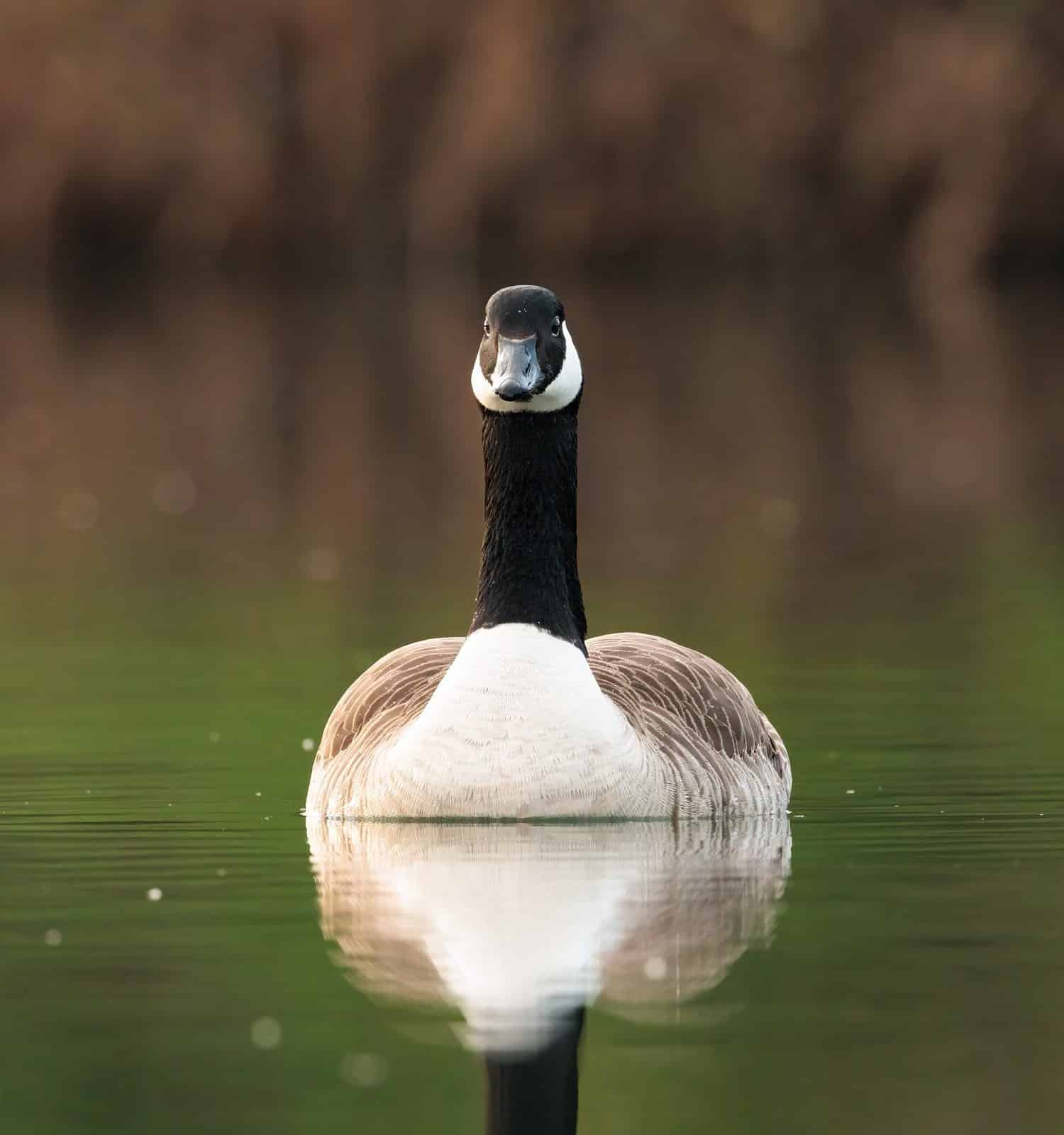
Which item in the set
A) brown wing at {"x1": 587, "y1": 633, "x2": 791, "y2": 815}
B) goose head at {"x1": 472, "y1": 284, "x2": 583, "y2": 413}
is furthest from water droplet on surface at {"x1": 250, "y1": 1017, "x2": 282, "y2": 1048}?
goose head at {"x1": 472, "y1": 284, "x2": 583, "y2": 413}

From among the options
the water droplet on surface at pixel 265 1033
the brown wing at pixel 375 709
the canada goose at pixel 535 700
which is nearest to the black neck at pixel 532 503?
the canada goose at pixel 535 700

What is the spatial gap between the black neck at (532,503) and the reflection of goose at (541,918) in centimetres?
106

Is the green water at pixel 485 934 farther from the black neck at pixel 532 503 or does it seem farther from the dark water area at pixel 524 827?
the black neck at pixel 532 503

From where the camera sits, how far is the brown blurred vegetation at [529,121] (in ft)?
168

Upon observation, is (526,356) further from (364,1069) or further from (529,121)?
(529,121)

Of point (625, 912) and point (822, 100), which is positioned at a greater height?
point (822, 100)

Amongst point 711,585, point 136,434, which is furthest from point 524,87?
point 711,585

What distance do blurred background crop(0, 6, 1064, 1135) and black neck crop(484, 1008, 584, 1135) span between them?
0.08 meters

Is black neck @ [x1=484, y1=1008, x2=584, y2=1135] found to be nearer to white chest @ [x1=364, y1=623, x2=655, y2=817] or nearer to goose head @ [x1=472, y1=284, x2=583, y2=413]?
white chest @ [x1=364, y1=623, x2=655, y2=817]

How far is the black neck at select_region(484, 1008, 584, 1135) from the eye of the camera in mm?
5555

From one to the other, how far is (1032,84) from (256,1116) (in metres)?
46.7

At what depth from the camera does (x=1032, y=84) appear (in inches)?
1977

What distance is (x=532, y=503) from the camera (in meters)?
10.0

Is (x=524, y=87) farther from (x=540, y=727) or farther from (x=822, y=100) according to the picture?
(x=540, y=727)
